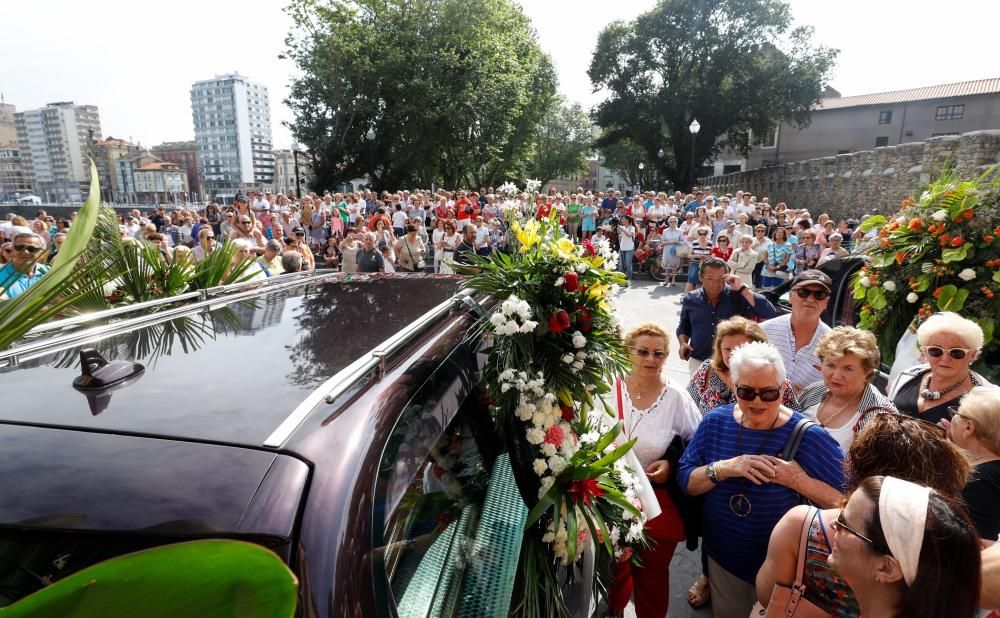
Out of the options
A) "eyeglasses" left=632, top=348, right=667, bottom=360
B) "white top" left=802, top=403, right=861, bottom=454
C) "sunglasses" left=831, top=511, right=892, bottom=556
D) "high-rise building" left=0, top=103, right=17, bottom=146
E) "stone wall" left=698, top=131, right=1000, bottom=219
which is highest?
"high-rise building" left=0, top=103, right=17, bottom=146

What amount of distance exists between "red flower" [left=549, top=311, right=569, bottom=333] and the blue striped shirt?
986 mm

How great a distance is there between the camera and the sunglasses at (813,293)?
Answer: 385 centimetres

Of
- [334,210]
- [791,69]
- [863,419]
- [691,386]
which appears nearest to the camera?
[863,419]

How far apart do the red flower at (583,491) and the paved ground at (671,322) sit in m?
Result: 1.31

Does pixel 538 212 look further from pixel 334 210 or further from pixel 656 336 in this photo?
pixel 334 210

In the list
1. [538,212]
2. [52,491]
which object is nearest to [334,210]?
[538,212]

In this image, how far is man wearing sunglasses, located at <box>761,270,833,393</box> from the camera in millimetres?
3863

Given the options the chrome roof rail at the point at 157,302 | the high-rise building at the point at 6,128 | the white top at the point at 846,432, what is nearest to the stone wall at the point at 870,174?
the white top at the point at 846,432

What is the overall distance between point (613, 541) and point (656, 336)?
1.31m

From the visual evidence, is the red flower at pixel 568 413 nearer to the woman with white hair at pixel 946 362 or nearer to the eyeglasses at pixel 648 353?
the eyeglasses at pixel 648 353

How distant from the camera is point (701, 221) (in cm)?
1304

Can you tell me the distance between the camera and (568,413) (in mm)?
2523

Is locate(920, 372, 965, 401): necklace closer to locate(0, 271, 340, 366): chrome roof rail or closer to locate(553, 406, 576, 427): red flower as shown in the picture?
locate(553, 406, 576, 427): red flower

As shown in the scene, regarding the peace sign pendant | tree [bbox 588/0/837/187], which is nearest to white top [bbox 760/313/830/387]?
the peace sign pendant
